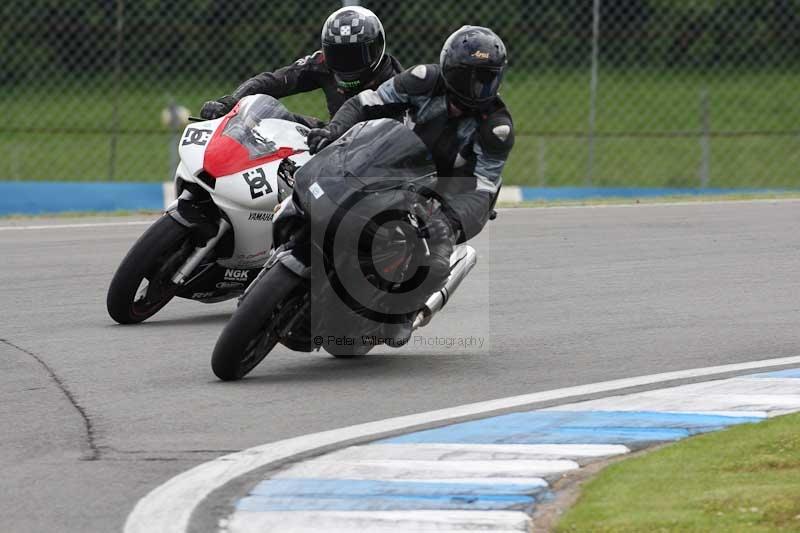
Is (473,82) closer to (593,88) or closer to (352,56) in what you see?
(352,56)

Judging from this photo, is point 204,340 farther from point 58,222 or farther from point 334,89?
point 58,222

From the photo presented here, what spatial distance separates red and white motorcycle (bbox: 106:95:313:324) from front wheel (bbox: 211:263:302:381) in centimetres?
106

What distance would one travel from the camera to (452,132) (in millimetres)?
7297

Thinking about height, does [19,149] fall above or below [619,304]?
below

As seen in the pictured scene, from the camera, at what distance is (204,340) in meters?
7.83

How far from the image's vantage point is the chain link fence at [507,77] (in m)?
15.4

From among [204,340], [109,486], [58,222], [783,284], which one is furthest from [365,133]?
[58,222]

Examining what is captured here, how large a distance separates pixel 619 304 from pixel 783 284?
3.79 ft

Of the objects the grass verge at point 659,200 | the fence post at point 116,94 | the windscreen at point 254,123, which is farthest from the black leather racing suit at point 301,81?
the fence post at point 116,94

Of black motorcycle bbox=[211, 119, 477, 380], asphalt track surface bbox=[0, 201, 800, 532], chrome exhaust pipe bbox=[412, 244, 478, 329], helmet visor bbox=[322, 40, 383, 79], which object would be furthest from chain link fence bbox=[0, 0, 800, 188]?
black motorcycle bbox=[211, 119, 477, 380]

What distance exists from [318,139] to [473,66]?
759mm

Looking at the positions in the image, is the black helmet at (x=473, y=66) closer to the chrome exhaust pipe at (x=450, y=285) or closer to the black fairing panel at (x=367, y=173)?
the black fairing panel at (x=367, y=173)

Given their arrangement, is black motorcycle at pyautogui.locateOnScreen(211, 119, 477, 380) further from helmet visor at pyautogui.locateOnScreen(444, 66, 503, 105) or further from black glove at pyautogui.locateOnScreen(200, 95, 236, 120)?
black glove at pyautogui.locateOnScreen(200, 95, 236, 120)

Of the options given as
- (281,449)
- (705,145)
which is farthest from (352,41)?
(705,145)
